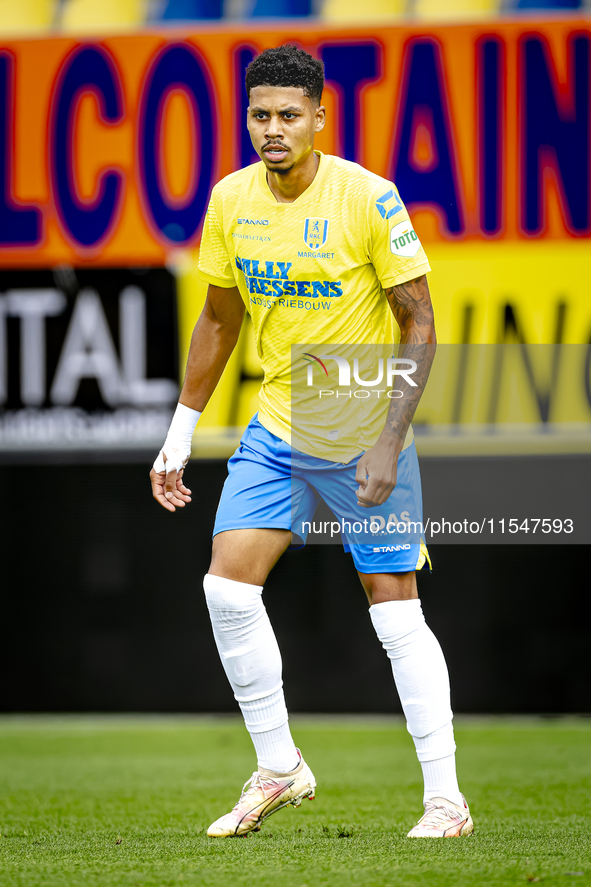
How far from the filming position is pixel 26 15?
5496mm

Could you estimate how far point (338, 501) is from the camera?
2.87 meters

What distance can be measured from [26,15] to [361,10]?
1670mm

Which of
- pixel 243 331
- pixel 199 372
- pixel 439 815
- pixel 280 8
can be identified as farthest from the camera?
pixel 280 8

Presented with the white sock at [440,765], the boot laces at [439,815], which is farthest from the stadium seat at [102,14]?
the boot laces at [439,815]

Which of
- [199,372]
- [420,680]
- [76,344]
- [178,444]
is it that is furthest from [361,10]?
[420,680]

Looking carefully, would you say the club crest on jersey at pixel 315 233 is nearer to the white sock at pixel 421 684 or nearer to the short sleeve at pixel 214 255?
the short sleeve at pixel 214 255

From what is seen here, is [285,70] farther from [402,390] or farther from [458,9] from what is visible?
[458,9]

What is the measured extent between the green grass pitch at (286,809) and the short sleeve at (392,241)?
1.38 meters

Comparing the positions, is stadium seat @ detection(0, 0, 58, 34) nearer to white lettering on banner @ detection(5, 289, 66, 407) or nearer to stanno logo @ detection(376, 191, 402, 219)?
white lettering on banner @ detection(5, 289, 66, 407)

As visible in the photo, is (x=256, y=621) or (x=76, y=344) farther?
(x=76, y=344)

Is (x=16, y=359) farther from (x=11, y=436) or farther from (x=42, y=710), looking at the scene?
(x=42, y=710)

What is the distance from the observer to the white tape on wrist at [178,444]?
302 centimetres

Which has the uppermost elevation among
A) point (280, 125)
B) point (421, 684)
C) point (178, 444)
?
point (280, 125)

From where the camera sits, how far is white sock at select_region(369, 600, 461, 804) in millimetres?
2781
